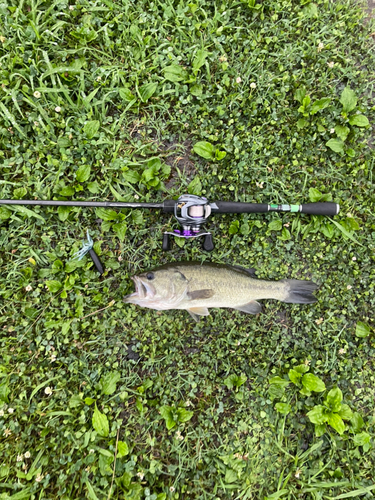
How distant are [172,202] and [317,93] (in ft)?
7.35

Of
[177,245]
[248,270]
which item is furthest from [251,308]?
[177,245]

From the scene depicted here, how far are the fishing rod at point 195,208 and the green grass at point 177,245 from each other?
21 centimetres

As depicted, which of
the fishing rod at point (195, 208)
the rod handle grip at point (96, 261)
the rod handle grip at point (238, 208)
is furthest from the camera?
the rod handle grip at point (96, 261)

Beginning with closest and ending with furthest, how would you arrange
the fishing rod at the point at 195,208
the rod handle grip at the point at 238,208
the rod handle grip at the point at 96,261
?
the fishing rod at the point at 195,208
the rod handle grip at the point at 238,208
the rod handle grip at the point at 96,261

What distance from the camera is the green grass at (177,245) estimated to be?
10.4 feet

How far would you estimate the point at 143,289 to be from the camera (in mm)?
3023

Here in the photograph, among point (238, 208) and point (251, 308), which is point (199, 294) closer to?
point (251, 308)

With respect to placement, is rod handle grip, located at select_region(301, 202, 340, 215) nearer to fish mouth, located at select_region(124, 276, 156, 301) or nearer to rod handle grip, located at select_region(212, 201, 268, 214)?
rod handle grip, located at select_region(212, 201, 268, 214)

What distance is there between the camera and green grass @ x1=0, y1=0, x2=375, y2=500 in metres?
3.16

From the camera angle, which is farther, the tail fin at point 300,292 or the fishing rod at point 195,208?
the tail fin at point 300,292

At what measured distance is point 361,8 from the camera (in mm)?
3553

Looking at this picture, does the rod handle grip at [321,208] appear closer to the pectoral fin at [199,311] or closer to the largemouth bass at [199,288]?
the largemouth bass at [199,288]

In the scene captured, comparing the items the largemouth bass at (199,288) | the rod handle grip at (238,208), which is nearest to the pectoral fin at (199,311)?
the largemouth bass at (199,288)

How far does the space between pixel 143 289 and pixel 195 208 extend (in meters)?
0.98
